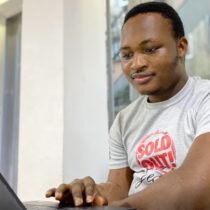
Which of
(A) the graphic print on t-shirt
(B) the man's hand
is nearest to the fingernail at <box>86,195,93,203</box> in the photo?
(B) the man's hand

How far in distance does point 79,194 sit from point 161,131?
0.99 ft

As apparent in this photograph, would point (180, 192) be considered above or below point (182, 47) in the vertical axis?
below

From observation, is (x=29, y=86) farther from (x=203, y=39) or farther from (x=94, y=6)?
(x=203, y=39)

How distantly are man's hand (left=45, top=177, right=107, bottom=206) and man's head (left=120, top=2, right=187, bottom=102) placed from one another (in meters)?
0.30

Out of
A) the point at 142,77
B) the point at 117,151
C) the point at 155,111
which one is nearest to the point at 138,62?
the point at 142,77

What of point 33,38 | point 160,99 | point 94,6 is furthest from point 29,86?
point 160,99

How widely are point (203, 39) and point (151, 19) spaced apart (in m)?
0.34

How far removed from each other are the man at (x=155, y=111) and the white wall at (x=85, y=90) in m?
0.24

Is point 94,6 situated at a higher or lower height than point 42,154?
higher

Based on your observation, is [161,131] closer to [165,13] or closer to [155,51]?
[155,51]

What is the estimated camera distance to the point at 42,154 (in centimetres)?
121

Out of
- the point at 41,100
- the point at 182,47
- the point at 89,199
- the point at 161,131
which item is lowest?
the point at 89,199

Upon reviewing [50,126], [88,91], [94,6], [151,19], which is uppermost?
[94,6]

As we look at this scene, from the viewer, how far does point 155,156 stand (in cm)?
85
